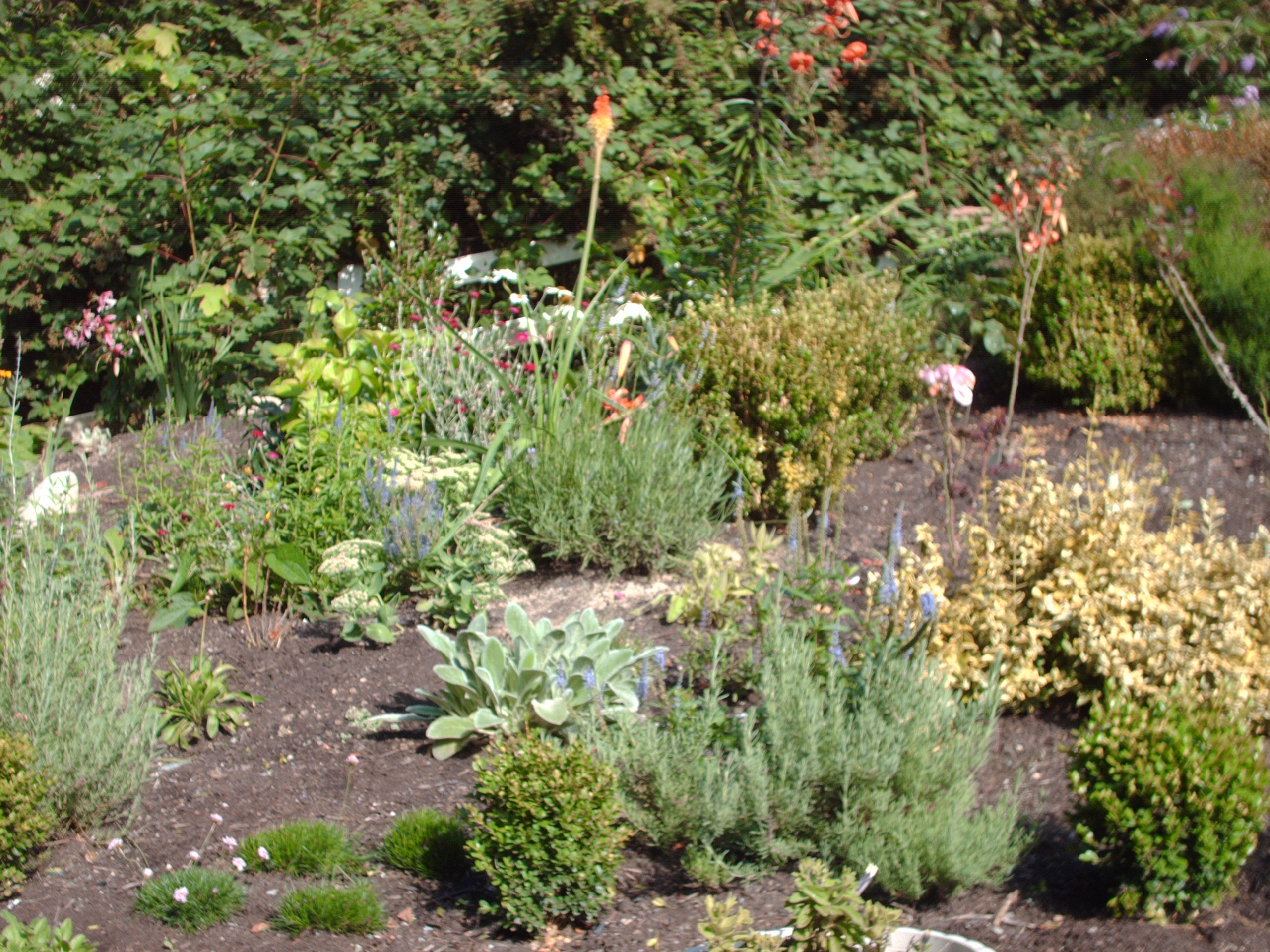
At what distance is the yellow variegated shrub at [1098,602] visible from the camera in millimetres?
3359

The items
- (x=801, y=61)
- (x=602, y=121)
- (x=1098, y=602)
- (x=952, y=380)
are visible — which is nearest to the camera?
(x=1098, y=602)

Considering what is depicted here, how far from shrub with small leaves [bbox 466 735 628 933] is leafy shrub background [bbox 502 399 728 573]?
1.82 metres

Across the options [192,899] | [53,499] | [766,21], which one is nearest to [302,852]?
[192,899]

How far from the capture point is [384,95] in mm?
6867

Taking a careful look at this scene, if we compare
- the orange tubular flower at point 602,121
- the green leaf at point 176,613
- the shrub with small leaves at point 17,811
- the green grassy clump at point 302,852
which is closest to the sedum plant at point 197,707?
the green leaf at point 176,613

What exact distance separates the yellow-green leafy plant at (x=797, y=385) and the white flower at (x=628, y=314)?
0.22 m

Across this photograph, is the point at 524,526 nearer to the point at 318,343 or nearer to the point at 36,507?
the point at 318,343

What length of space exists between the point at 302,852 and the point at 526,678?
Answer: 81 centimetres

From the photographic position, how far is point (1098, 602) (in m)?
3.49

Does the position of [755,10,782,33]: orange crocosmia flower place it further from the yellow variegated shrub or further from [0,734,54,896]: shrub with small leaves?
[0,734,54,896]: shrub with small leaves

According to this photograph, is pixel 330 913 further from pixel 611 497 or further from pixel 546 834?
pixel 611 497

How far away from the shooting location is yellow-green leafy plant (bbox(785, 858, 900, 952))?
2.25 metres

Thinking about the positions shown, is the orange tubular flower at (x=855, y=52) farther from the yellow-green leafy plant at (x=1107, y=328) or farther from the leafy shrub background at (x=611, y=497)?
the leafy shrub background at (x=611, y=497)

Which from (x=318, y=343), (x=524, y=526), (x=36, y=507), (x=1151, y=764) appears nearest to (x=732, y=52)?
(x=318, y=343)
